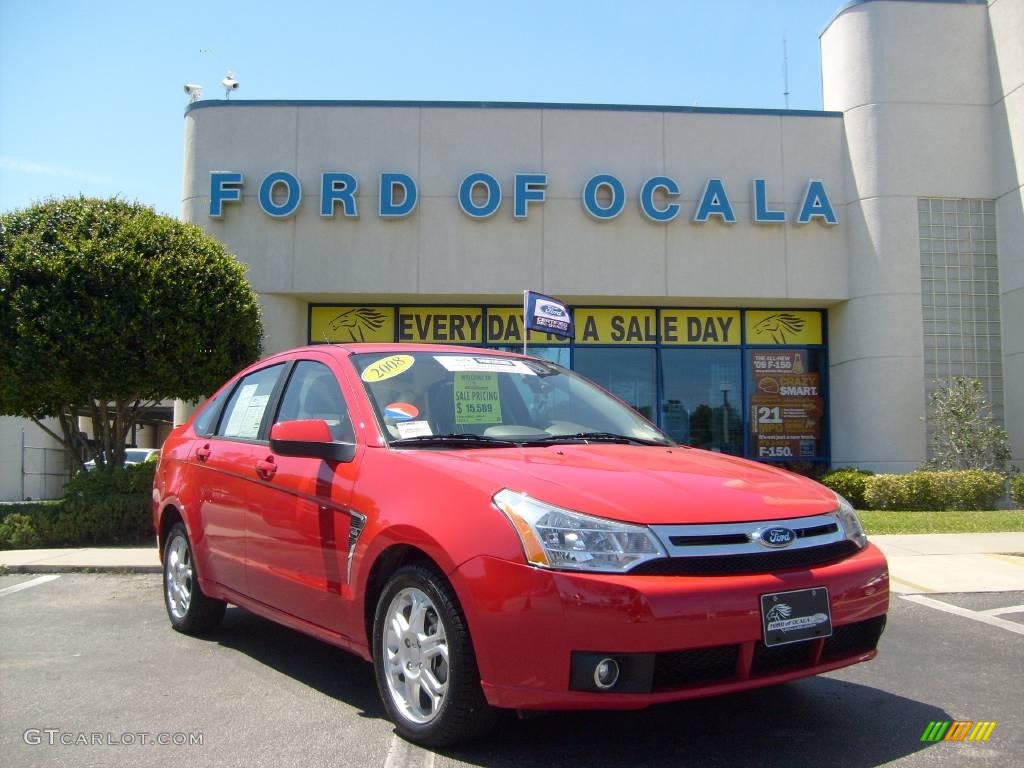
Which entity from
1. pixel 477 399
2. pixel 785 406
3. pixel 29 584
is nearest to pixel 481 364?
pixel 477 399

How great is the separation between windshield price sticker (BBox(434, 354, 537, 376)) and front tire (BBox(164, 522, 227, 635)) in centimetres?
211

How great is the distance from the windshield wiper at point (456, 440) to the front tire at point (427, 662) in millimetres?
627

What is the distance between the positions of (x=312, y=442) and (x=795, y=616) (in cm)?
216

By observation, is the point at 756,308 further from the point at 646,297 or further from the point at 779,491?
the point at 779,491

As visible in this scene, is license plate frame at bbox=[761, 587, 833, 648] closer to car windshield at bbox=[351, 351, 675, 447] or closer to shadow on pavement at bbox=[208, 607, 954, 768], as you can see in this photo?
shadow on pavement at bbox=[208, 607, 954, 768]

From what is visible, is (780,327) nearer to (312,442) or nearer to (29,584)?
(29,584)

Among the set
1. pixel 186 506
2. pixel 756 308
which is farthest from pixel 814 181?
pixel 186 506

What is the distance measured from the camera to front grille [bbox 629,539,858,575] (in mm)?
3156

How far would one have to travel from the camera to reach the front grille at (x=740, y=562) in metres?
3.16

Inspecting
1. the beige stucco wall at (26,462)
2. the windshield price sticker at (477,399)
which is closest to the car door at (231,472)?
the windshield price sticker at (477,399)

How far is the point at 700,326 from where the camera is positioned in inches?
706

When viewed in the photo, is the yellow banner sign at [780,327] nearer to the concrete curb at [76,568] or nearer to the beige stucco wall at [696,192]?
the beige stucco wall at [696,192]

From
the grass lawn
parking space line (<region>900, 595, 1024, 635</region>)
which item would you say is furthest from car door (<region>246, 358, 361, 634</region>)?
the grass lawn

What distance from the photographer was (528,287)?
1692 cm
